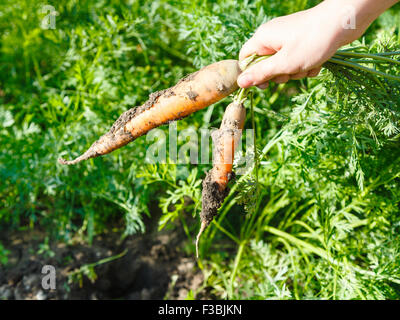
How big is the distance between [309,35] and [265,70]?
19cm

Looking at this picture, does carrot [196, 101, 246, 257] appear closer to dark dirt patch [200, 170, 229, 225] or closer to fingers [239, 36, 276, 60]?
dark dirt patch [200, 170, 229, 225]

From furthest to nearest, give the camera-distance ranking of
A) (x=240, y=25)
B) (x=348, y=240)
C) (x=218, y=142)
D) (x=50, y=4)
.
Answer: (x=50, y=4) < (x=348, y=240) < (x=240, y=25) < (x=218, y=142)

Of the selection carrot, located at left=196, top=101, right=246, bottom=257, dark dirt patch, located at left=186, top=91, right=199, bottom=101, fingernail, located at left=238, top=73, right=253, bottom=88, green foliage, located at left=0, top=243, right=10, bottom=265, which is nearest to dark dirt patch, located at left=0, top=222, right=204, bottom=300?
green foliage, located at left=0, top=243, right=10, bottom=265

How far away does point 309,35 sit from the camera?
111cm

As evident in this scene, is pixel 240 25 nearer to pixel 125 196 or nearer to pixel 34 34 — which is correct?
pixel 125 196

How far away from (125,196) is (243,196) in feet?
3.13

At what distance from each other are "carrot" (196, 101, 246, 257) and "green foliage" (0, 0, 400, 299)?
94 mm

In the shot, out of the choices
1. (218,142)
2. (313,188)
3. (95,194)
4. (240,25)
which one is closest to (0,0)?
(95,194)

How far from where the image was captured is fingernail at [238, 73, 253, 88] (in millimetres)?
1253

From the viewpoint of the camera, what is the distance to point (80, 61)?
201 cm

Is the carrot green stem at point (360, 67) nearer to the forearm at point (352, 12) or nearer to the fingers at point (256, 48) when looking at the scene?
the forearm at point (352, 12)

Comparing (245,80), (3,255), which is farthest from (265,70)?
(3,255)

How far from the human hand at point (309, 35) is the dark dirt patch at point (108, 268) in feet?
4.83

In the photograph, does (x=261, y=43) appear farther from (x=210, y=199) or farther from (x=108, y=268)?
(x=108, y=268)
